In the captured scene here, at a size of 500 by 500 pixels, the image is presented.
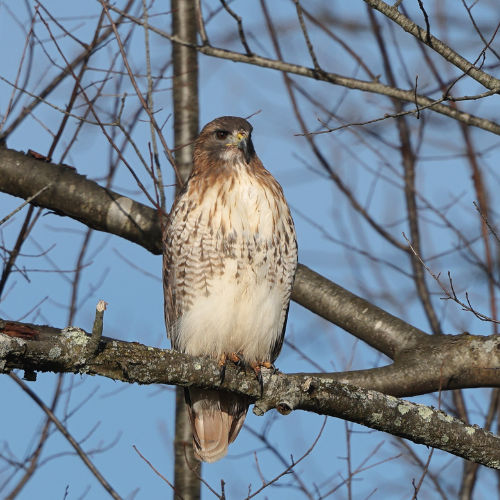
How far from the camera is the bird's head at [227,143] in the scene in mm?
4422

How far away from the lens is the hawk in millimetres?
4016

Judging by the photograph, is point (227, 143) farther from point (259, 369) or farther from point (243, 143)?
point (259, 369)

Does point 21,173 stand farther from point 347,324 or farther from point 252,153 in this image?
point 347,324

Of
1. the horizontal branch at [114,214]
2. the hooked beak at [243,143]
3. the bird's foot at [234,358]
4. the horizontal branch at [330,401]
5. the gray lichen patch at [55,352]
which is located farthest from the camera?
the horizontal branch at [114,214]

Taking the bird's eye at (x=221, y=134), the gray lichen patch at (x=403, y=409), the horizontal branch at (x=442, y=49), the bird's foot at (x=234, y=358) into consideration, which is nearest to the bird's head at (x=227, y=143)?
the bird's eye at (x=221, y=134)

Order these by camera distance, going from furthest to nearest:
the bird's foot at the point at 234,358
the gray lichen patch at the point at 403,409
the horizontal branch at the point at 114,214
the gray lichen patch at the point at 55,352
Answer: the horizontal branch at the point at 114,214, the bird's foot at the point at 234,358, the gray lichen patch at the point at 403,409, the gray lichen patch at the point at 55,352

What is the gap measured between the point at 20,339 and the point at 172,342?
71.8 inches

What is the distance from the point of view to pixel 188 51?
585cm

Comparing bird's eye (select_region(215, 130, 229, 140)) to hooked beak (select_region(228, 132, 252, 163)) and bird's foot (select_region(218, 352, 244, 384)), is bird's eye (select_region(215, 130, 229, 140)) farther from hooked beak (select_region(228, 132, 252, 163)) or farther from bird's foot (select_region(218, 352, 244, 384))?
bird's foot (select_region(218, 352, 244, 384))

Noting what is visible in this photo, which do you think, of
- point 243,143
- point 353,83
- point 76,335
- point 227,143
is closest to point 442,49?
point 353,83

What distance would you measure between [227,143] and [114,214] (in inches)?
33.8

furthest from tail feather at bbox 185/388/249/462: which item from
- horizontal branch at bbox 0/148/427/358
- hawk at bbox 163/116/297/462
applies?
horizontal branch at bbox 0/148/427/358

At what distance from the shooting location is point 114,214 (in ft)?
15.8

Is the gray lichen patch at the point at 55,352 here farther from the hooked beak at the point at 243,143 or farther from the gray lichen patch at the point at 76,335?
the hooked beak at the point at 243,143
